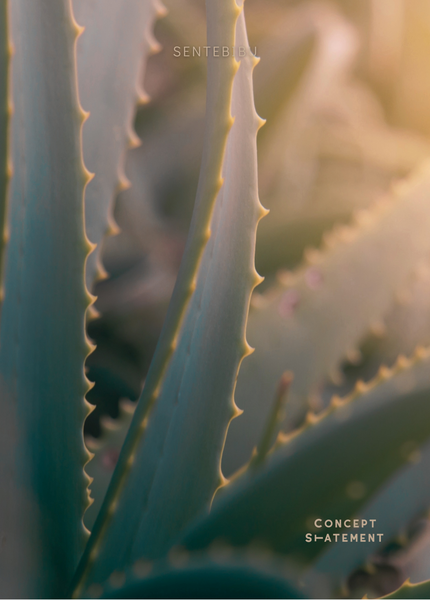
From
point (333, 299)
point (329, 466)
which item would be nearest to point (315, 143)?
point (333, 299)

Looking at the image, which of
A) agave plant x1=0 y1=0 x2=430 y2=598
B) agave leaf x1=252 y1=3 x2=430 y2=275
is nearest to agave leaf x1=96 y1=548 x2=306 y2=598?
agave plant x1=0 y1=0 x2=430 y2=598

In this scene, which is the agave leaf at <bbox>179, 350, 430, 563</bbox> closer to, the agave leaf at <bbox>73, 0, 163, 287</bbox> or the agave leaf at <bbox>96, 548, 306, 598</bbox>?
the agave leaf at <bbox>96, 548, 306, 598</bbox>

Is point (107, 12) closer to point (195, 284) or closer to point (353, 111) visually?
point (195, 284)

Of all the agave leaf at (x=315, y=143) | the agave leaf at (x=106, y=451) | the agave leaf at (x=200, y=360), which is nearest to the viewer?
the agave leaf at (x=200, y=360)

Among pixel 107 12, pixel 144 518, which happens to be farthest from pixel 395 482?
pixel 107 12

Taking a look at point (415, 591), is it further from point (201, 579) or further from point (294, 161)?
point (294, 161)

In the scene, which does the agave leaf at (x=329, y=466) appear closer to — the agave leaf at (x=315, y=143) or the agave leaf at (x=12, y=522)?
the agave leaf at (x=12, y=522)

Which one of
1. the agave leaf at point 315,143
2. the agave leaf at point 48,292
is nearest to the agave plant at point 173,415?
the agave leaf at point 48,292
